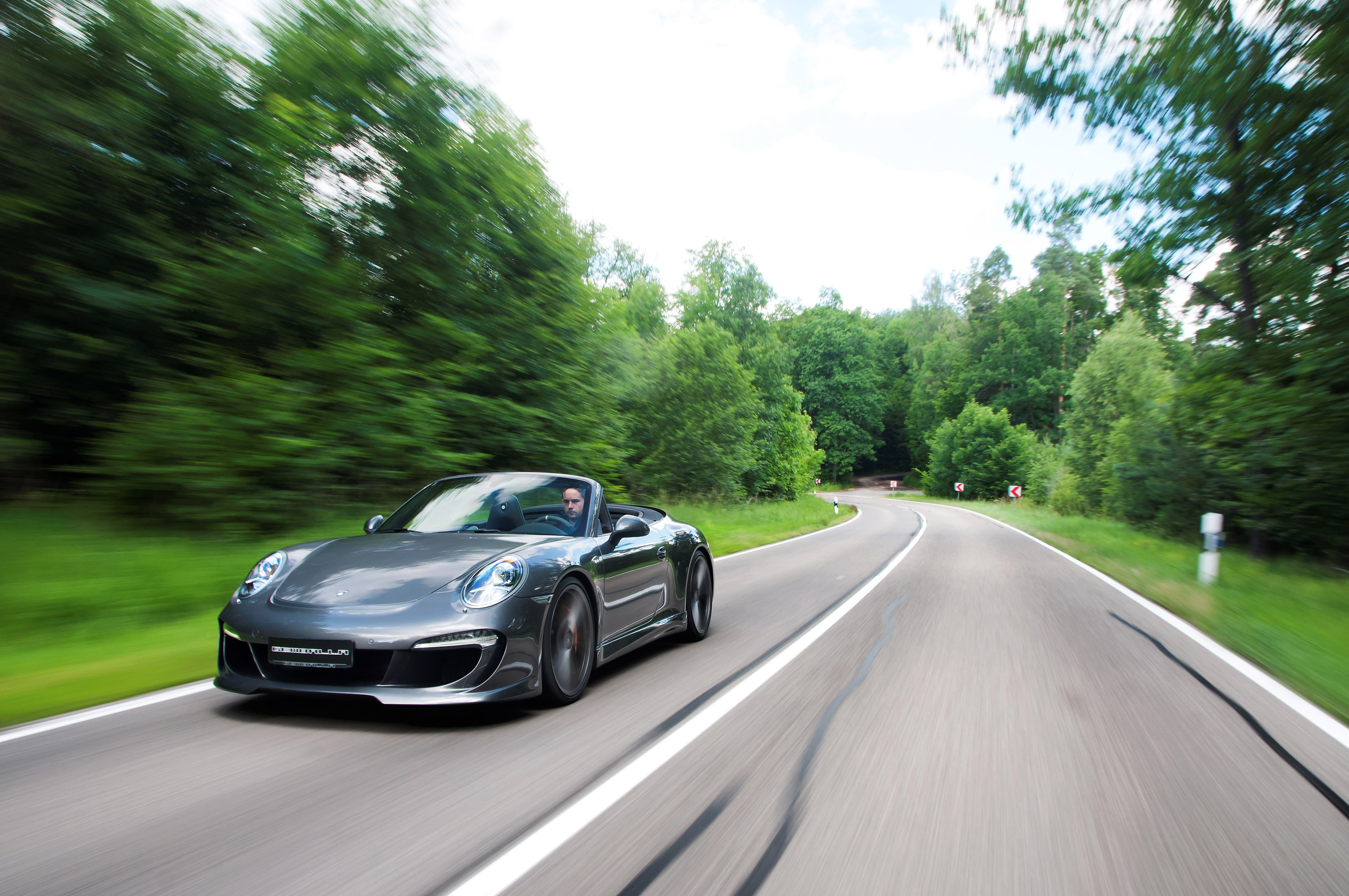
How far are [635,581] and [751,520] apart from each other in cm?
2361

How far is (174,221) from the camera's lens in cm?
1033

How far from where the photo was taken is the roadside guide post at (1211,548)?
39.8 ft

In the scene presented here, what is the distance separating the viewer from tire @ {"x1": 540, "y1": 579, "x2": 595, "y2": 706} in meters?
4.75

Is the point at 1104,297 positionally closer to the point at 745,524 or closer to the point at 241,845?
the point at 745,524

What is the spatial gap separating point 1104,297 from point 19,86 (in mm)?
79481

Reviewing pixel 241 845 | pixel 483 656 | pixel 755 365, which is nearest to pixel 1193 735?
pixel 483 656

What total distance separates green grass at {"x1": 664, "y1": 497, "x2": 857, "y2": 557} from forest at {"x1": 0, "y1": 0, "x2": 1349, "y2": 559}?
143 inches

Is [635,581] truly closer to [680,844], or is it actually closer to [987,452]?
[680,844]

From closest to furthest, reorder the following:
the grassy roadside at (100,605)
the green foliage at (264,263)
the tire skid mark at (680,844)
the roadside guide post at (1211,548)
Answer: the tire skid mark at (680,844), the grassy roadside at (100,605), the green foliage at (264,263), the roadside guide post at (1211,548)

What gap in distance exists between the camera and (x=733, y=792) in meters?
3.56

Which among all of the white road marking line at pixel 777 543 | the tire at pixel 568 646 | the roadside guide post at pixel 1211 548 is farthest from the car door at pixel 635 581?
the roadside guide post at pixel 1211 548

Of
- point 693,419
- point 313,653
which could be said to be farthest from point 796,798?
point 693,419

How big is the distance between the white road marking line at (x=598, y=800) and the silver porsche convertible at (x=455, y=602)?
0.81 metres

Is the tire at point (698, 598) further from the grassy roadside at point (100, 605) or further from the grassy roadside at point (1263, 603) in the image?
the grassy roadside at point (1263, 603)
